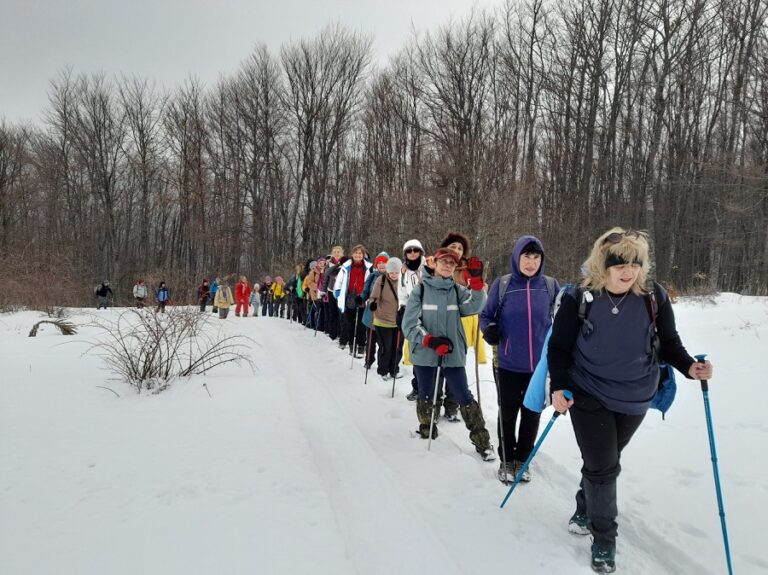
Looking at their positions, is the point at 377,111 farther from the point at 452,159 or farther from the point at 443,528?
the point at 443,528

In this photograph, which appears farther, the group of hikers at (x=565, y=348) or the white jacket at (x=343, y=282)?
the white jacket at (x=343, y=282)

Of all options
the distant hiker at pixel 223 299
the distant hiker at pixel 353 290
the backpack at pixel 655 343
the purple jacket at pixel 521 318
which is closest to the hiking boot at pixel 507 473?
the purple jacket at pixel 521 318

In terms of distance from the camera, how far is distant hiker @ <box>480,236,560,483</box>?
360cm

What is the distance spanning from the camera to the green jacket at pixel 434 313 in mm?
4344

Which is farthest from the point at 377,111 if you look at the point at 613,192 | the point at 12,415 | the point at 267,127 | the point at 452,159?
the point at 12,415

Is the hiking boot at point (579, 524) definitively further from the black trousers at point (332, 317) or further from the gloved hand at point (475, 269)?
the black trousers at point (332, 317)

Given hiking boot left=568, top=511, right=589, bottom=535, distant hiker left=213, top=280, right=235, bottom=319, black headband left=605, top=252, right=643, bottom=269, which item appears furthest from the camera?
distant hiker left=213, top=280, right=235, bottom=319

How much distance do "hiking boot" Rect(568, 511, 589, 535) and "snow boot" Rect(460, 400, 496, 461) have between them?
109 cm

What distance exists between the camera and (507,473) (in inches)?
145

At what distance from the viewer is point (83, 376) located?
5500 millimetres

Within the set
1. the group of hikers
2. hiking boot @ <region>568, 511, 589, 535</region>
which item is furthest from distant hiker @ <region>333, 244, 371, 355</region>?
hiking boot @ <region>568, 511, 589, 535</region>

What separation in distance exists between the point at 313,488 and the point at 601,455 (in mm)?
1990

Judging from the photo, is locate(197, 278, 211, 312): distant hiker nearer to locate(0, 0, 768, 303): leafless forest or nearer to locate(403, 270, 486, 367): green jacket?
locate(0, 0, 768, 303): leafless forest

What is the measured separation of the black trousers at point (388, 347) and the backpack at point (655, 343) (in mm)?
4104
